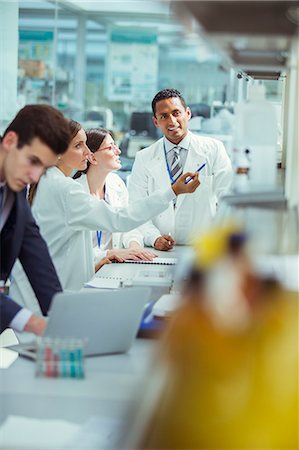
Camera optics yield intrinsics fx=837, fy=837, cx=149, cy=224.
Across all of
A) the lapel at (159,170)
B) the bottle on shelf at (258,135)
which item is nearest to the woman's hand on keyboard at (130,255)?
the lapel at (159,170)

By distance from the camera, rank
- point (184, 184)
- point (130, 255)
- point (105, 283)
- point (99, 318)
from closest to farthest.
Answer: point (99, 318) → point (105, 283) → point (184, 184) → point (130, 255)

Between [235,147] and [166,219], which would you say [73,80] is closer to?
[166,219]

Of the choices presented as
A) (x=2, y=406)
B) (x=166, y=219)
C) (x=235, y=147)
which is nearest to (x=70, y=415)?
(x=2, y=406)

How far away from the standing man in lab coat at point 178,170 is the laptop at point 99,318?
2.33 m

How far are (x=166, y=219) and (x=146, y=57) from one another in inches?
244

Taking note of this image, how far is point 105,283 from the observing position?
10.4 feet

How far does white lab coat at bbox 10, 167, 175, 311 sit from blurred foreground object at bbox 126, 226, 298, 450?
2169mm

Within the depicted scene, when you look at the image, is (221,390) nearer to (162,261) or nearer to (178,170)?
(162,261)

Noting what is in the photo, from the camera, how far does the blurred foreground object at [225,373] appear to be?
121 centimetres

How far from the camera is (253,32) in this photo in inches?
61.5

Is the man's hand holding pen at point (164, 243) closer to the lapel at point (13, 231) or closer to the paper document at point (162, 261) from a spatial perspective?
the paper document at point (162, 261)

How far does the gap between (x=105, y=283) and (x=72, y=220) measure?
44cm

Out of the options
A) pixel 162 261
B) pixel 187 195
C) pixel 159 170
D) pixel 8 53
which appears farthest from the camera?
pixel 8 53

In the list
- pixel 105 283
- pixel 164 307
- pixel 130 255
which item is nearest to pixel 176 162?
pixel 130 255
